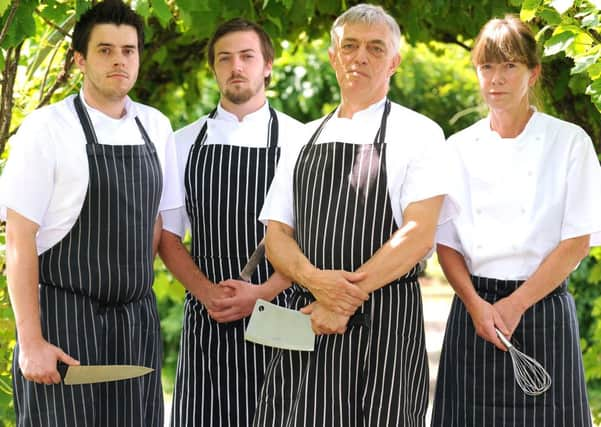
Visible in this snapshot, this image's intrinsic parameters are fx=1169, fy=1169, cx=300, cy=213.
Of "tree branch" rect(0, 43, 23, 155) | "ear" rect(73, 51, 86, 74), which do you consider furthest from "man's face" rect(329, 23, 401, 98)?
"tree branch" rect(0, 43, 23, 155)

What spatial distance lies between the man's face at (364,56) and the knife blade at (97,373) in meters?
1.04

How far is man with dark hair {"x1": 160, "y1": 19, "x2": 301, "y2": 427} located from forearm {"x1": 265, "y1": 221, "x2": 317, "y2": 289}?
15.4 inches

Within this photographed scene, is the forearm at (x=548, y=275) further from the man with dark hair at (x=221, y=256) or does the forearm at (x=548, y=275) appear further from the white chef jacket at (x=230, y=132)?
the white chef jacket at (x=230, y=132)

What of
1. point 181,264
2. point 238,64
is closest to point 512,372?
point 181,264

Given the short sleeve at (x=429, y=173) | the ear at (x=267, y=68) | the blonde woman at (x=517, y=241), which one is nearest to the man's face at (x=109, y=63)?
the ear at (x=267, y=68)

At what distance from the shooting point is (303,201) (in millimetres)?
3488

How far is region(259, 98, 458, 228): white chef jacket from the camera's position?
3.36 metres

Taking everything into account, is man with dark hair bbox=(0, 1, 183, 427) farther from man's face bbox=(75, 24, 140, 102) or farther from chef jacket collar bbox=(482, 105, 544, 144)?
chef jacket collar bbox=(482, 105, 544, 144)

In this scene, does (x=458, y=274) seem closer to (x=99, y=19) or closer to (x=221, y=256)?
(x=221, y=256)

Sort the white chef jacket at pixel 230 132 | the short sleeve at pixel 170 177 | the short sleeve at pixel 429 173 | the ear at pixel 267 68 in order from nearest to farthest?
the short sleeve at pixel 429 173, the short sleeve at pixel 170 177, the white chef jacket at pixel 230 132, the ear at pixel 267 68

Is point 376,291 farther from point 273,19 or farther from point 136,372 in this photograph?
point 273,19

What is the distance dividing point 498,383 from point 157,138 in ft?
4.27

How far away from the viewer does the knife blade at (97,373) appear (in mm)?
3246

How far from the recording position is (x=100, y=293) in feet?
11.1
